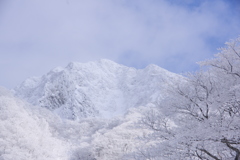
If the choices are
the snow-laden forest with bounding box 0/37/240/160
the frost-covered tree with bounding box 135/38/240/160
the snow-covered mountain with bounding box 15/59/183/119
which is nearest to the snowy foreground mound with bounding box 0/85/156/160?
the snow-laden forest with bounding box 0/37/240/160

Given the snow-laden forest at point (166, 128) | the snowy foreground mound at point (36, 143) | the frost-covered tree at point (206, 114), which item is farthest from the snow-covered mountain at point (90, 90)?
the frost-covered tree at point (206, 114)

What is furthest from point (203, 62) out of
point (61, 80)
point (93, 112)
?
point (61, 80)

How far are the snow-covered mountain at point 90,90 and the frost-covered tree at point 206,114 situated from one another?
118 metres

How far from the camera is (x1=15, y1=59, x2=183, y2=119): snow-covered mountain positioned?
13712 cm

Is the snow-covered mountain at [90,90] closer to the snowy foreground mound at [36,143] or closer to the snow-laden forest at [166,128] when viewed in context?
the snow-laden forest at [166,128]

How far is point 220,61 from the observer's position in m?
6.13

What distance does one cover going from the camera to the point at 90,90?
15412 cm

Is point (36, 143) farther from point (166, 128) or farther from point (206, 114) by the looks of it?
point (206, 114)

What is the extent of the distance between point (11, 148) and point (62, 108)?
126 meters

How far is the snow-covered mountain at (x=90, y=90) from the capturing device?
450 ft

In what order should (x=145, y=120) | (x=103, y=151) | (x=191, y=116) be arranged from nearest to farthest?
(x=191, y=116) → (x=145, y=120) → (x=103, y=151)

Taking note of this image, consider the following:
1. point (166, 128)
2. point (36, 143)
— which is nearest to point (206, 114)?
point (166, 128)

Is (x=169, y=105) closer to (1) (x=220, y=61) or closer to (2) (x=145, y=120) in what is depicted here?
(2) (x=145, y=120)

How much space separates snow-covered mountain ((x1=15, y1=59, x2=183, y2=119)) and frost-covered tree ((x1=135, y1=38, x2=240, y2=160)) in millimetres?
117772
